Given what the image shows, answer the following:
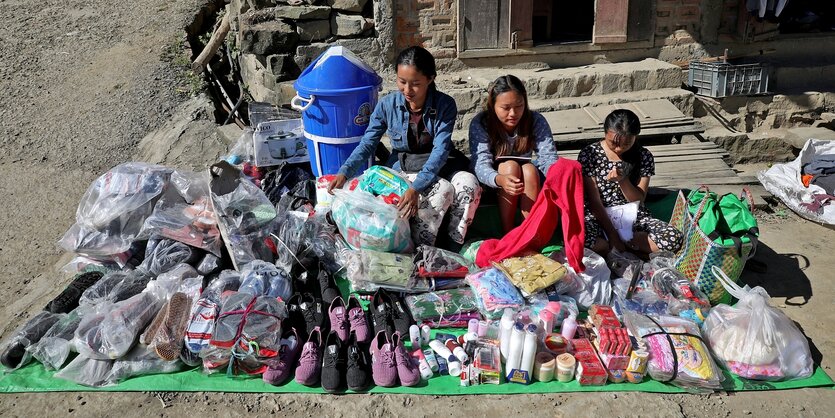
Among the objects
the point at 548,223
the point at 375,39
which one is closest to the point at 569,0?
the point at 375,39

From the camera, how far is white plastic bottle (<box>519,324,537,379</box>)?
3000 mm

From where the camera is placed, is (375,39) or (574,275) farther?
(375,39)

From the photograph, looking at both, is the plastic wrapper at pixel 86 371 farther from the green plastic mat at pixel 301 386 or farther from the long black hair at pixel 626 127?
the long black hair at pixel 626 127

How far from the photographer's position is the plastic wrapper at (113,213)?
12.8ft

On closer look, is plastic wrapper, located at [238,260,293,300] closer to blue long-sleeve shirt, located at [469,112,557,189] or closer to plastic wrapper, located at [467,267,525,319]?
plastic wrapper, located at [467,267,525,319]

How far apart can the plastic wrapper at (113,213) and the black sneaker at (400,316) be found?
1708 mm

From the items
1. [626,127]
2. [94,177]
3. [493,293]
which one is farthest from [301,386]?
[94,177]

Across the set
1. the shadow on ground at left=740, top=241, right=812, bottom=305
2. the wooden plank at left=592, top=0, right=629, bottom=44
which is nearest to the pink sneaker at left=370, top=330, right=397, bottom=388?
the shadow on ground at left=740, top=241, right=812, bottom=305

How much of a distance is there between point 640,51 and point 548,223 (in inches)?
153

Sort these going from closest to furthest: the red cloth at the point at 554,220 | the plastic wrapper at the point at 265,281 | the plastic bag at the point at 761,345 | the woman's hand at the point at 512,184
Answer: the plastic bag at the point at 761,345 → the plastic wrapper at the point at 265,281 → the red cloth at the point at 554,220 → the woman's hand at the point at 512,184

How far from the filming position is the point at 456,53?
653 centimetres

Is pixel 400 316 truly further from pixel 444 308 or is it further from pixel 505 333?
pixel 505 333

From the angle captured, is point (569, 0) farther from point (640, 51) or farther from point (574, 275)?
point (574, 275)

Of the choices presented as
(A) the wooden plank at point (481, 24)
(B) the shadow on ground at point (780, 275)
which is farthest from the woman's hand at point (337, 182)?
(A) the wooden plank at point (481, 24)
